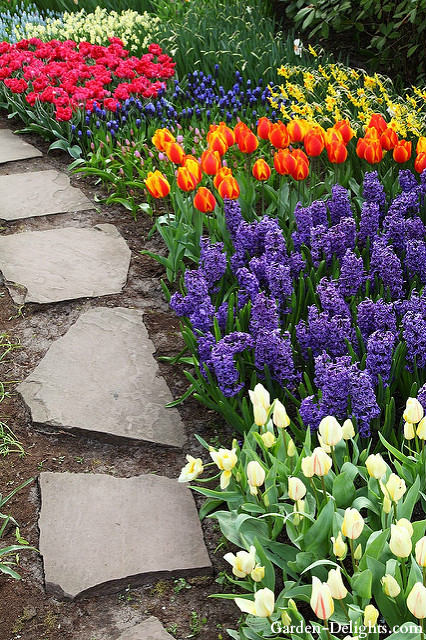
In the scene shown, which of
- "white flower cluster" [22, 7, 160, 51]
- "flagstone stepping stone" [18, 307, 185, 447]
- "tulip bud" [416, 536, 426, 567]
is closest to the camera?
"tulip bud" [416, 536, 426, 567]

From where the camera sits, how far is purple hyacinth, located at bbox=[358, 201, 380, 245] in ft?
9.36

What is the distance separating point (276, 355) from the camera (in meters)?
2.24

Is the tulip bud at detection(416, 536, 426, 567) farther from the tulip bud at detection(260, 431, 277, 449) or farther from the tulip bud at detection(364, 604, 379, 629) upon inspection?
the tulip bud at detection(260, 431, 277, 449)

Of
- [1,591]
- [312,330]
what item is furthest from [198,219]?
[1,591]

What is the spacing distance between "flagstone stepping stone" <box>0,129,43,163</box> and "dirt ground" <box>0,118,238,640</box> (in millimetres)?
825

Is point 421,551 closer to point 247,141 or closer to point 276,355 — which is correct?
point 276,355

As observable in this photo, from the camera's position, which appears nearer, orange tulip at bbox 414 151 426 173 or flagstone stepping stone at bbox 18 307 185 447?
flagstone stepping stone at bbox 18 307 185 447

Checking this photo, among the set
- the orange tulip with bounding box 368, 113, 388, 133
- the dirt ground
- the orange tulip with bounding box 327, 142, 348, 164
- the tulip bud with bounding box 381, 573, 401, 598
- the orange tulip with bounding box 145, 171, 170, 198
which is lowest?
the dirt ground

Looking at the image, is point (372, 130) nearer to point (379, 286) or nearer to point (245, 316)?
point (379, 286)

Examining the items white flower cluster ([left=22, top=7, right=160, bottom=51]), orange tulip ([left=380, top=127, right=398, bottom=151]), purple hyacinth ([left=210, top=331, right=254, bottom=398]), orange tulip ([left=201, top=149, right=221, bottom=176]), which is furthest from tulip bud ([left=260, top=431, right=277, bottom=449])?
white flower cluster ([left=22, top=7, right=160, bottom=51])

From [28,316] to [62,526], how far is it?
107 centimetres

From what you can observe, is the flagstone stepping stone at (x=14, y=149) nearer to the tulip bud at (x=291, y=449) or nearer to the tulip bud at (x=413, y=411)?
the tulip bud at (x=291, y=449)

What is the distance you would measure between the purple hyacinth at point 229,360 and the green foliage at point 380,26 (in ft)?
10.4

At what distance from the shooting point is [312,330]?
7.48ft
